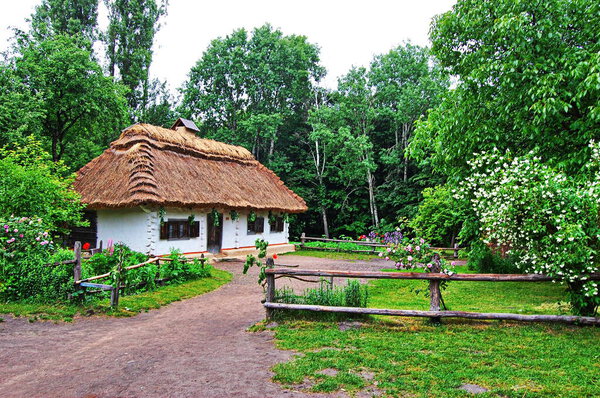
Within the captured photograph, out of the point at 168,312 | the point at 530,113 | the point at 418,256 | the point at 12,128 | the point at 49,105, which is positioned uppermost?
the point at 49,105

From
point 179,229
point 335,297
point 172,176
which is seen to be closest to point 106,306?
point 335,297

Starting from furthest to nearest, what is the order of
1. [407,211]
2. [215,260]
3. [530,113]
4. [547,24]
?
1. [407,211]
2. [215,260]
3. [530,113]
4. [547,24]

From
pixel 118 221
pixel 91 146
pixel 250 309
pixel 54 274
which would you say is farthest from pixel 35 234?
pixel 91 146

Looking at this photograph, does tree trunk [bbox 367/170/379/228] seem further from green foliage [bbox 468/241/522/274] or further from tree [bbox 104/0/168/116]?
tree [bbox 104/0/168/116]

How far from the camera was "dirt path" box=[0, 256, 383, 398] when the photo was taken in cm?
464

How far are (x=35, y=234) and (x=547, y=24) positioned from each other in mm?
12631

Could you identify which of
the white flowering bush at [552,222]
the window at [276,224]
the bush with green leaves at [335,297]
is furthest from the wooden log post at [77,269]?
the window at [276,224]

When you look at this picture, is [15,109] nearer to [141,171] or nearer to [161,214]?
[141,171]

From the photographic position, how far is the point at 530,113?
29.9 ft

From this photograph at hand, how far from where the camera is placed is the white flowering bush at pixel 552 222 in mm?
5926

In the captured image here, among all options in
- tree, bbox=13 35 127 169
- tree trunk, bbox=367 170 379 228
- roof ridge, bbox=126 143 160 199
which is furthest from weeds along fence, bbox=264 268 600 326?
tree trunk, bbox=367 170 379 228

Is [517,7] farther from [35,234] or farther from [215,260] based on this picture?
[215,260]

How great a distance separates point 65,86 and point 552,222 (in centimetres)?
2317

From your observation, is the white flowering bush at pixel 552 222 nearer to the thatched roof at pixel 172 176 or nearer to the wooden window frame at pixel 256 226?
the thatched roof at pixel 172 176
